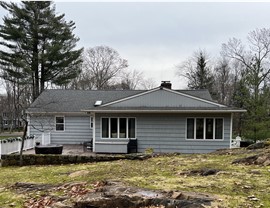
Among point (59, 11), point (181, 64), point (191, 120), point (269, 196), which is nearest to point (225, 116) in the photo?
point (191, 120)

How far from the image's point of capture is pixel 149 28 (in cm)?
2023

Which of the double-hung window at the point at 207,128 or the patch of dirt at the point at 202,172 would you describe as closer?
the patch of dirt at the point at 202,172

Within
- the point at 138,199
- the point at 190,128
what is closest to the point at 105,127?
the point at 190,128

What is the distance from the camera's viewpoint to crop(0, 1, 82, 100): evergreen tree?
28.7 meters

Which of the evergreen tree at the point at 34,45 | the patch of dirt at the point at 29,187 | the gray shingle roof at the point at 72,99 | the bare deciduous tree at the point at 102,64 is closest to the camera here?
the patch of dirt at the point at 29,187

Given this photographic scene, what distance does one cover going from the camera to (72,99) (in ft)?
65.5

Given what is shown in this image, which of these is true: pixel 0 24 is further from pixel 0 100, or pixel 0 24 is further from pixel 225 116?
pixel 225 116

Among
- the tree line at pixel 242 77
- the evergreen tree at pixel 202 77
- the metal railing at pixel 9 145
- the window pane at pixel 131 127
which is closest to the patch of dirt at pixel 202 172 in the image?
the window pane at pixel 131 127

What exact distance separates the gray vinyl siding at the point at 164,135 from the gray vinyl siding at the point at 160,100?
29.5 inches

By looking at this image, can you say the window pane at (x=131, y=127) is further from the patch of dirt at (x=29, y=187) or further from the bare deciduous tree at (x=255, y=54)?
the patch of dirt at (x=29, y=187)

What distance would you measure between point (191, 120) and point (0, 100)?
3809 centimetres

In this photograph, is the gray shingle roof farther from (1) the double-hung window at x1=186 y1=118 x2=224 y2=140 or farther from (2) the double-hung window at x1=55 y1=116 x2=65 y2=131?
(1) the double-hung window at x1=186 y1=118 x2=224 y2=140

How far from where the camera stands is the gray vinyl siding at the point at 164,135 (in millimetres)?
14219

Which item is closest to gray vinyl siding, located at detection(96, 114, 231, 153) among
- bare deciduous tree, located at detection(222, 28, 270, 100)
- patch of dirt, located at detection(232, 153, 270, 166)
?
bare deciduous tree, located at detection(222, 28, 270, 100)
